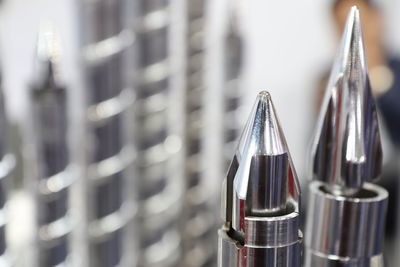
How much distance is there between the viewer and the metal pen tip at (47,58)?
0.48m

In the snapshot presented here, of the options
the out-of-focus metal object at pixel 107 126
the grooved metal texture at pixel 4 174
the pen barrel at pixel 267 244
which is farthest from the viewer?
the out-of-focus metal object at pixel 107 126

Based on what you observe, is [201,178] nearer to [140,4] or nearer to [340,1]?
[140,4]

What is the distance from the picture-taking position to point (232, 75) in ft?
2.50

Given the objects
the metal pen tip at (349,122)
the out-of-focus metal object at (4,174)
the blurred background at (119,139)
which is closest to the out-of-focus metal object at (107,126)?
the blurred background at (119,139)

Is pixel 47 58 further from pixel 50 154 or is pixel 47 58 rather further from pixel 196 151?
pixel 196 151

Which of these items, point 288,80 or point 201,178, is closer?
point 201,178

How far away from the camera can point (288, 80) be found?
2.03m

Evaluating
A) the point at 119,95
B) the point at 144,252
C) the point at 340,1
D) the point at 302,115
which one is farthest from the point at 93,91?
the point at 302,115

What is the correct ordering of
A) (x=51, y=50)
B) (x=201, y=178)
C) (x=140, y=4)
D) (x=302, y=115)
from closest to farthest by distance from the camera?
(x=51, y=50)
(x=140, y=4)
(x=201, y=178)
(x=302, y=115)

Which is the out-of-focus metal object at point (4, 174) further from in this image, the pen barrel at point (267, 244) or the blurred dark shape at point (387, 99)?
the blurred dark shape at point (387, 99)

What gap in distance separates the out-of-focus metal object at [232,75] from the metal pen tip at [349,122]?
44 cm

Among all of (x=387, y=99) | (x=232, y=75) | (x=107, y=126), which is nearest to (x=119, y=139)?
(x=107, y=126)

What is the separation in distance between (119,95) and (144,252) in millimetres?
174

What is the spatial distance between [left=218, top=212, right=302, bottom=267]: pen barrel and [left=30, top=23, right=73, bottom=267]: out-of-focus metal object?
228 mm
